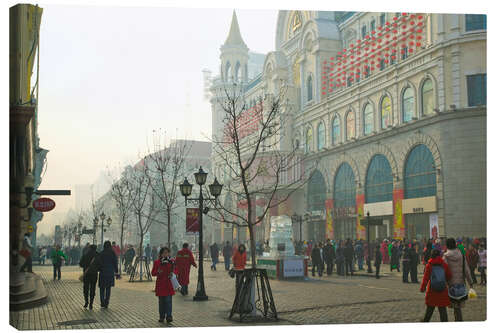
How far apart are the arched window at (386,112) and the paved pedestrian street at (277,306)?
49.0 feet

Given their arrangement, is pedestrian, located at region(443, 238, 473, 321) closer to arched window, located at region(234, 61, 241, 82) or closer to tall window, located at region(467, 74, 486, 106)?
tall window, located at region(467, 74, 486, 106)

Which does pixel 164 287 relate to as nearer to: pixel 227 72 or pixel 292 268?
pixel 292 268

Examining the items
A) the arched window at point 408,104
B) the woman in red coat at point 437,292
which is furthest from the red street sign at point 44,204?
the arched window at point 408,104

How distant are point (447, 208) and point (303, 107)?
17.0 metres

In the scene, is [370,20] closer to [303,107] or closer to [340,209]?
A: [303,107]

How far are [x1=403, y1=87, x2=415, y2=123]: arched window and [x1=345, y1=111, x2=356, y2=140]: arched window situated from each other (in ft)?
14.6

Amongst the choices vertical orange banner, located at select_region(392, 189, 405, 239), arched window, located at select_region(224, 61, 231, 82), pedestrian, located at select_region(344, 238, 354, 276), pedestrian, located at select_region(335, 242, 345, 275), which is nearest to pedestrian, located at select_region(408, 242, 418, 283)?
pedestrian, located at select_region(344, 238, 354, 276)

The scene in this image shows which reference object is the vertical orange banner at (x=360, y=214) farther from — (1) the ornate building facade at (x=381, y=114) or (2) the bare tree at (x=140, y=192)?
(2) the bare tree at (x=140, y=192)

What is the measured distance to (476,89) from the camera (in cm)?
2647

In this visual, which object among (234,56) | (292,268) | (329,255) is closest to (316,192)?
(329,255)

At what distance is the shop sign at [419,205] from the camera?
28.0m

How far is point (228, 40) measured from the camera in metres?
18.8

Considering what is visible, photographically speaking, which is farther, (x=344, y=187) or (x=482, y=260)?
(x=344, y=187)

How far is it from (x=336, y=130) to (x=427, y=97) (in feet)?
29.1
